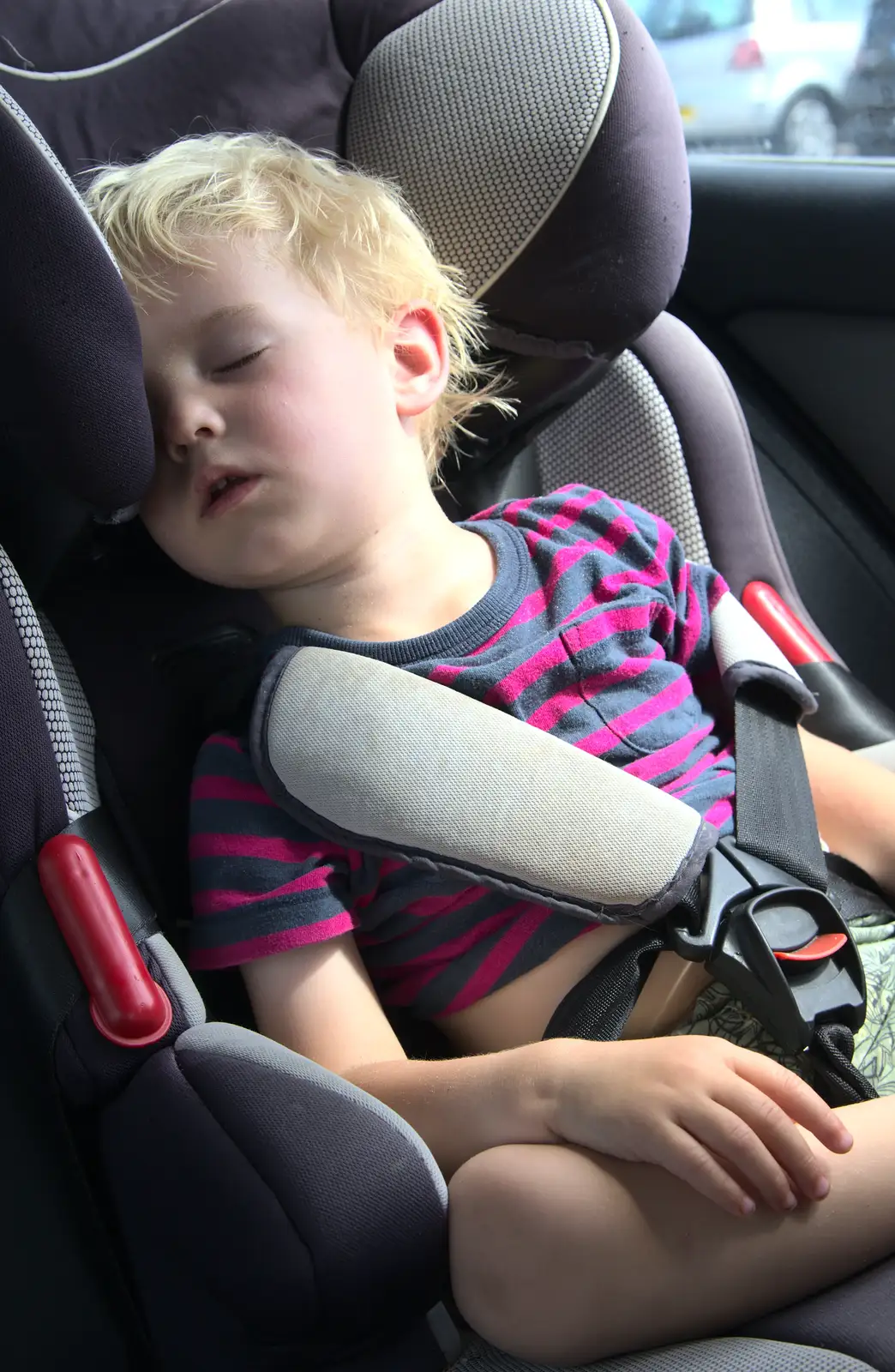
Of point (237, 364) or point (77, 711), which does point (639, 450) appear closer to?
point (237, 364)

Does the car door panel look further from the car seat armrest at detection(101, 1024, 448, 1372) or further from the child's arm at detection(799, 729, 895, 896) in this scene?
the car seat armrest at detection(101, 1024, 448, 1372)

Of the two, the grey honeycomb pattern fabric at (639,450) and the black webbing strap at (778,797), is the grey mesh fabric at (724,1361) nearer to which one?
the black webbing strap at (778,797)

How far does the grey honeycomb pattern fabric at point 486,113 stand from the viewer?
1.20 m

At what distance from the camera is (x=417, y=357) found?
4.23ft

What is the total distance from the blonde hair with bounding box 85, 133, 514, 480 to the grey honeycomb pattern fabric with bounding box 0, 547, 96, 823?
303 mm

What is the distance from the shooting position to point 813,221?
5.76 feet

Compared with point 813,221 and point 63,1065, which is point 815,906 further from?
point 813,221

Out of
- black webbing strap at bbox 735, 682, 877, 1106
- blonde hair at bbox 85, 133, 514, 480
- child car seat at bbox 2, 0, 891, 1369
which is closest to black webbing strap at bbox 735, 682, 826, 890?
black webbing strap at bbox 735, 682, 877, 1106

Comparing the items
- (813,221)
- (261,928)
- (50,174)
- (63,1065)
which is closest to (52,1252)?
(63,1065)

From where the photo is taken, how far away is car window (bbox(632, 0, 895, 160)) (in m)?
2.04

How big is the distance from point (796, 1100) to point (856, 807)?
0.46m

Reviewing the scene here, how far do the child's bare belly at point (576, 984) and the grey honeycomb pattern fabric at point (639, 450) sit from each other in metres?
0.53

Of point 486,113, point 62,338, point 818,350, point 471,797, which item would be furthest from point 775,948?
point 818,350

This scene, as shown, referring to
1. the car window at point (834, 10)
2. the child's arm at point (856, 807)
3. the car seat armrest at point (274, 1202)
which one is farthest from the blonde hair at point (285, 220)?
the car window at point (834, 10)
